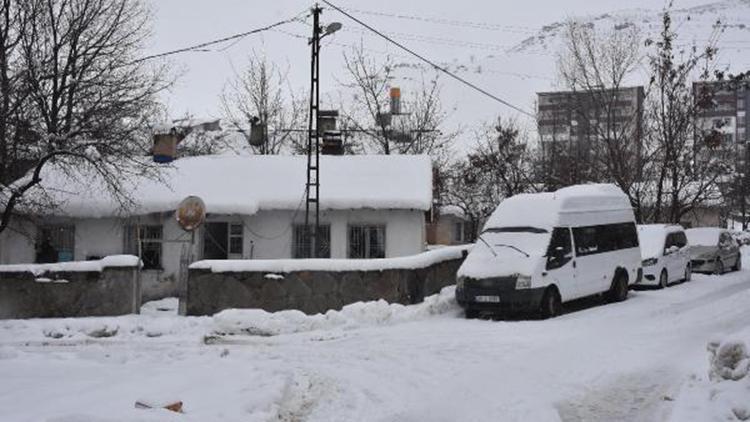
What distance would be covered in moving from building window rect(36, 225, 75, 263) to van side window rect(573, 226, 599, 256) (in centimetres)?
1473

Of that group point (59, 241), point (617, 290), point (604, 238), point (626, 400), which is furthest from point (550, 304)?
point (59, 241)

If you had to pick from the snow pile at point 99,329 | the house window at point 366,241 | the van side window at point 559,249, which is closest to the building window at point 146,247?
the house window at point 366,241

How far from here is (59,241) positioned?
21.9 m

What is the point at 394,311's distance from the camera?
14539 mm

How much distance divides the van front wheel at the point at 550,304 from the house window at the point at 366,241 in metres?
7.80

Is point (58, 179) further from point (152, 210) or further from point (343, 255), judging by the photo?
point (343, 255)

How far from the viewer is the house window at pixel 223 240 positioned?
72.9ft

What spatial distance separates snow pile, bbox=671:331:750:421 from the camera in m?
6.48

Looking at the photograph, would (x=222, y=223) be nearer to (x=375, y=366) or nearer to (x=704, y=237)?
(x=375, y=366)

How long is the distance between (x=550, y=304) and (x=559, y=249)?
119 cm

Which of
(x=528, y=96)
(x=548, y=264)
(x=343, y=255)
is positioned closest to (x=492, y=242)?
(x=548, y=264)

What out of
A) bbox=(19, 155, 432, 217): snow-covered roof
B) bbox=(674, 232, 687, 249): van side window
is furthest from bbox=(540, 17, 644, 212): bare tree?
bbox=(19, 155, 432, 217): snow-covered roof

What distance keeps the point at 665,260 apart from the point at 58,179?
734 inches

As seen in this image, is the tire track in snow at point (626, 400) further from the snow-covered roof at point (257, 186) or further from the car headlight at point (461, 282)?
the snow-covered roof at point (257, 186)
